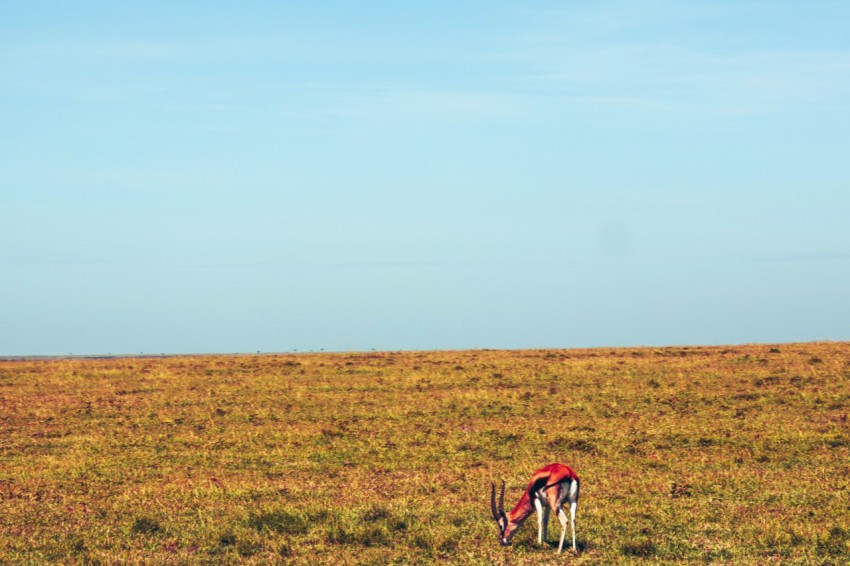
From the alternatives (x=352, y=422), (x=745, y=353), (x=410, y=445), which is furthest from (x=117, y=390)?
(x=745, y=353)

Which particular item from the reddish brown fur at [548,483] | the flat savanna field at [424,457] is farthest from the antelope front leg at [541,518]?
the flat savanna field at [424,457]

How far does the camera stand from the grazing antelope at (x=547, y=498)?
1410cm

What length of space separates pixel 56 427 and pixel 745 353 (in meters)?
29.7

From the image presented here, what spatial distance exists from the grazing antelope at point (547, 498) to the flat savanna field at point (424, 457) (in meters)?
0.40

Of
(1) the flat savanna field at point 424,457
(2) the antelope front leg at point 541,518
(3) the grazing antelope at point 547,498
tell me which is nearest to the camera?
(3) the grazing antelope at point 547,498

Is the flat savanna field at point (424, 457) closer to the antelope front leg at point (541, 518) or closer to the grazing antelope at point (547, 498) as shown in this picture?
the antelope front leg at point (541, 518)

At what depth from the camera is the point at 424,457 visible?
1004 inches

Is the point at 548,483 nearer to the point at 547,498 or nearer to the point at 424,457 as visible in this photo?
the point at 547,498

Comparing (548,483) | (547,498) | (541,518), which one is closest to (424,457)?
(541,518)

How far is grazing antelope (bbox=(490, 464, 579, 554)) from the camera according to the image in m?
14.1

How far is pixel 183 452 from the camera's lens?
27.4 m

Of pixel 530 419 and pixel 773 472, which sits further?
pixel 530 419

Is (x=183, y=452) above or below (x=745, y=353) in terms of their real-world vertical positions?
below

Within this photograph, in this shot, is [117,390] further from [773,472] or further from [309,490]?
[773,472]
